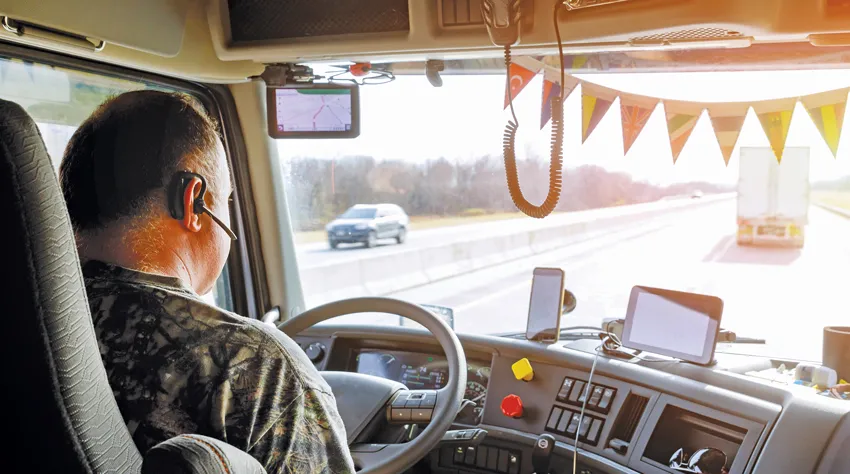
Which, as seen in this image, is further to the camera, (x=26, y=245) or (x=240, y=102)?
(x=240, y=102)

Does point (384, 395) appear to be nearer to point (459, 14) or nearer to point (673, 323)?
point (673, 323)

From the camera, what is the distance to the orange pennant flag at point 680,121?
324cm

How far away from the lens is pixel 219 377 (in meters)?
1.15

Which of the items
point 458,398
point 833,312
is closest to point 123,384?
point 458,398

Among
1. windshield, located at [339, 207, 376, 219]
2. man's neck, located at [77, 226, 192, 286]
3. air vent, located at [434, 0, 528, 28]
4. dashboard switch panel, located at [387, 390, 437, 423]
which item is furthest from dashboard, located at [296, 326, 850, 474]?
windshield, located at [339, 207, 376, 219]

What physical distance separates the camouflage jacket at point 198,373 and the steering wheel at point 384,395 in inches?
32.1

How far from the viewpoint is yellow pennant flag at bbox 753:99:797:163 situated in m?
3.07

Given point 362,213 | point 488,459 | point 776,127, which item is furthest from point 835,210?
point 362,213

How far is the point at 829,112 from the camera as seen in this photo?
9.61 feet

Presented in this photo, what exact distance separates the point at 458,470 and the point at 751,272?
87.7 inches

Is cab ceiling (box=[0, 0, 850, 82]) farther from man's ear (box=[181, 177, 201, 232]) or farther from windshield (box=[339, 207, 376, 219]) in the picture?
windshield (box=[339, 207, 376, 219])

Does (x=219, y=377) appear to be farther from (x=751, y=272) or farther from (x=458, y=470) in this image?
(x=751, y=272)

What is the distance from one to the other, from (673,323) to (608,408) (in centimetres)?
36

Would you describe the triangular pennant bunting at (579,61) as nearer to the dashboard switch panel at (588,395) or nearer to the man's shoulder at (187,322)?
the dashboard switch panel at (588,395)
